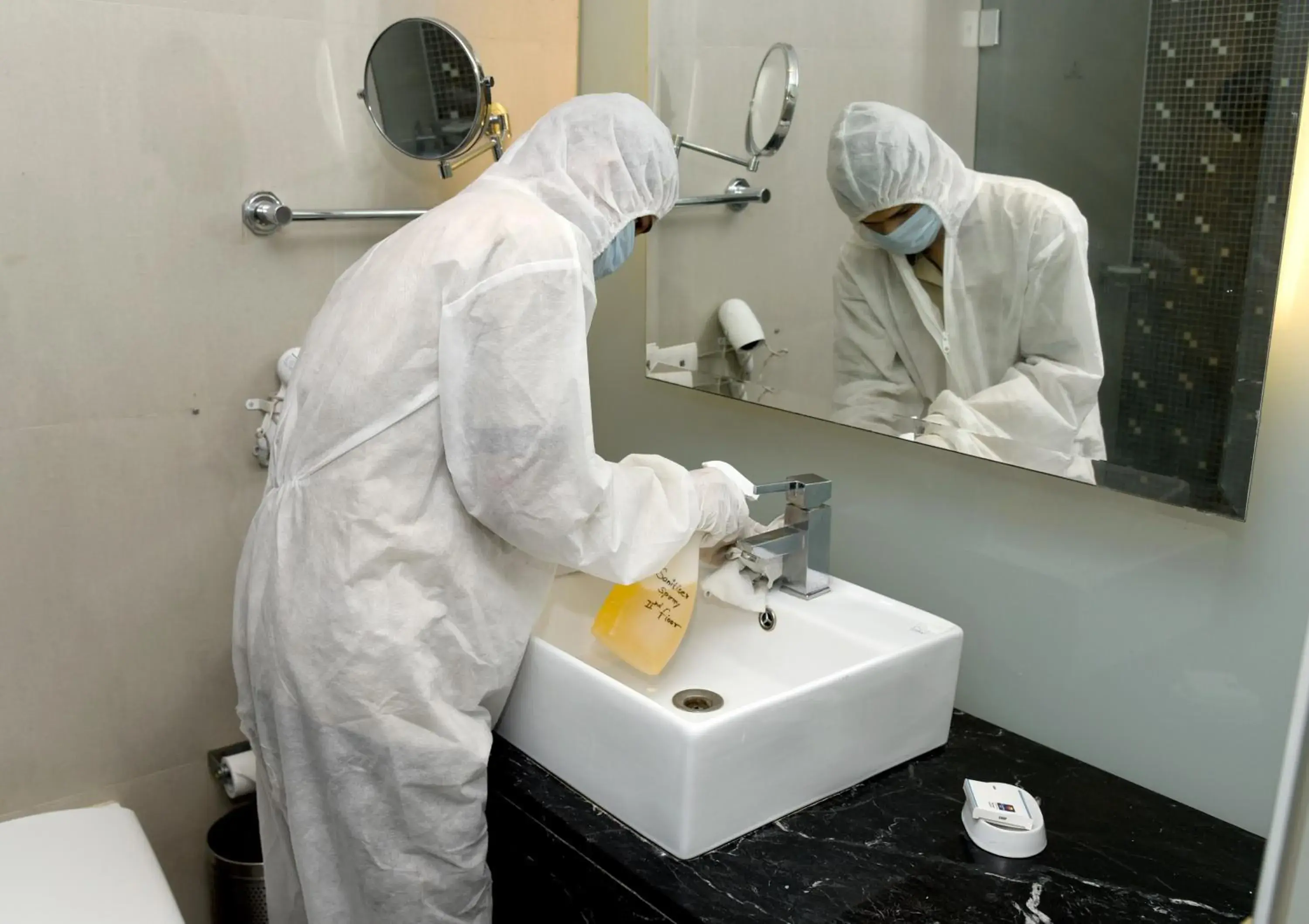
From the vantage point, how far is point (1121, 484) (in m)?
1.29

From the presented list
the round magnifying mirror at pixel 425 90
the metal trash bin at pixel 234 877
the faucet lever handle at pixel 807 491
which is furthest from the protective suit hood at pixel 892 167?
the metal trash bin at pixel 234 877

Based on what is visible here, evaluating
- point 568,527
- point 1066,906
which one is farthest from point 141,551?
point 1066,906

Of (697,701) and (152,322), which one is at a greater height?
(152,322)

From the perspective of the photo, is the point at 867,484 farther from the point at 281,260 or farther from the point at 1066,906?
the point at 281,260

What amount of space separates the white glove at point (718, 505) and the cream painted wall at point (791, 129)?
24 centimetres

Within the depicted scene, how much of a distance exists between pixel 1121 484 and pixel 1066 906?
0.46 meters

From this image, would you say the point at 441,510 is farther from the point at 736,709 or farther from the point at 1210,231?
the point at 1210,231

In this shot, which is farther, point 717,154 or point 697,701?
point 717,154

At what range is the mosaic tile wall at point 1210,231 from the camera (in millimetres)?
1102

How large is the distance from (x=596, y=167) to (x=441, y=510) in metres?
0.46

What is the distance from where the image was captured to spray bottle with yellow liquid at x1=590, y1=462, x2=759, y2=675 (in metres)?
1.42

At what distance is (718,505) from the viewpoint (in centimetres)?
146

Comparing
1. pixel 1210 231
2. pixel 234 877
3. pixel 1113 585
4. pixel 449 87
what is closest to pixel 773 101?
pixel 449 87

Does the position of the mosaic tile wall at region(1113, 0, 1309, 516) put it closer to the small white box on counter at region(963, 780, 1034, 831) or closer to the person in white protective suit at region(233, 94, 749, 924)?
the small white box on counter at region(963, 780, 1034, 831)
